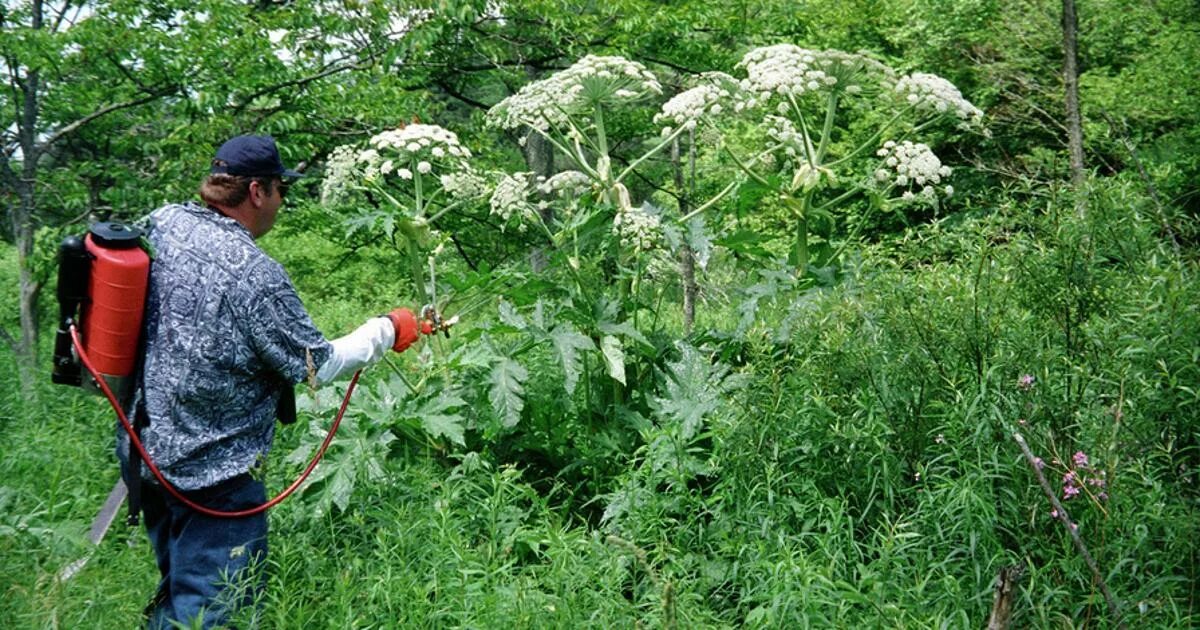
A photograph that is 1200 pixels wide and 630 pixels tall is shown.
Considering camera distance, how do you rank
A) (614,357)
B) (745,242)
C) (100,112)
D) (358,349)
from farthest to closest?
(100,112)
(745,242)
(614,357)
(358,349)

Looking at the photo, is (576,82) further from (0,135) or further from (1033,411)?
(0,135)

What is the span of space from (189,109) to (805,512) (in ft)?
15.9

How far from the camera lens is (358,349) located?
3979mm

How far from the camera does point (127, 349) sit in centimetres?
365

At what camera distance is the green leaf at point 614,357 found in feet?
17.7

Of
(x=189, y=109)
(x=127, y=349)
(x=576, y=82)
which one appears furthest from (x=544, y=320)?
(x=189, y=109)

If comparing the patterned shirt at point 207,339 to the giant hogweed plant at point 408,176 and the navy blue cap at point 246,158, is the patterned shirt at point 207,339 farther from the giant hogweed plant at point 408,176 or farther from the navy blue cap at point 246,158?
the giant hogweed plant at point 408,176

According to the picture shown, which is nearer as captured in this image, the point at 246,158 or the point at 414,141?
the point at 246,158

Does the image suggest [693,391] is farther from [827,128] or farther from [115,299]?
[115,299]

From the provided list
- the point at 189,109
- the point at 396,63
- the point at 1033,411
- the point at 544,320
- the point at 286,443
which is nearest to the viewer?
the point at 1033,411

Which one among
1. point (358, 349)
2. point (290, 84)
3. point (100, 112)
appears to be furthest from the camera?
point (290, 84)

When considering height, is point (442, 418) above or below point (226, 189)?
below

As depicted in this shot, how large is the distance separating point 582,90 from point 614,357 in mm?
1488

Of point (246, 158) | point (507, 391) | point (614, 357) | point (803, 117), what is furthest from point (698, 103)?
point (246, 158)
